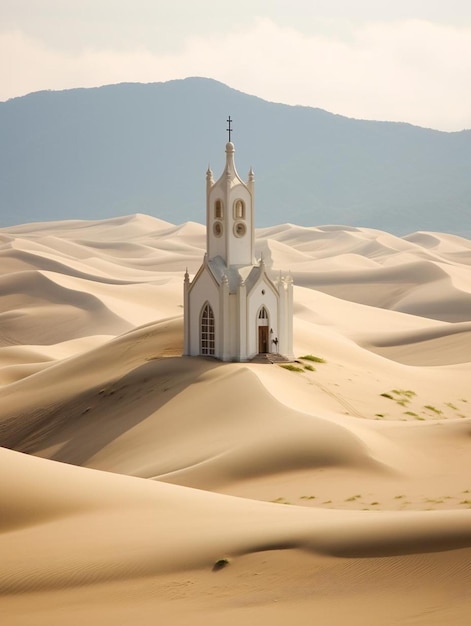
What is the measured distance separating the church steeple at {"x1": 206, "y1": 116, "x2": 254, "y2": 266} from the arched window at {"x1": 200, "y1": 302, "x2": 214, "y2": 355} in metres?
1.27

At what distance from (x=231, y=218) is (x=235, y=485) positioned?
11.2 meters

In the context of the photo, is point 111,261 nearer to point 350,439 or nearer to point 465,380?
point 465,380

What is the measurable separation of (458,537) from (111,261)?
349 ft

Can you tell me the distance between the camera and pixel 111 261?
385ft

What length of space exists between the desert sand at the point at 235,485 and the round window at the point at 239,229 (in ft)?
11.0

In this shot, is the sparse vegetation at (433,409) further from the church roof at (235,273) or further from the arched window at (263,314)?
the church roof at (235,273)

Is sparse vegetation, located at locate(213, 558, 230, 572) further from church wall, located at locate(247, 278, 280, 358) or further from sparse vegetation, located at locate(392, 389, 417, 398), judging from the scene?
sparse vegetation, located at locate(392, 389, 417, 398)

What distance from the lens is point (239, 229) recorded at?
31.8 metres

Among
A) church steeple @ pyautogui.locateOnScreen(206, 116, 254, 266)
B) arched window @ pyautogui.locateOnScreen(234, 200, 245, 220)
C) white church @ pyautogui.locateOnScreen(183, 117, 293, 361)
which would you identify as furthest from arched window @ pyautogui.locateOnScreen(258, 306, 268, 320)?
arched window @ pyautogui.locateOnScreen(234, 200, 245, 220)

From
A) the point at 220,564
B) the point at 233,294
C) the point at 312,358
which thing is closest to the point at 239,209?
the point at 233,294

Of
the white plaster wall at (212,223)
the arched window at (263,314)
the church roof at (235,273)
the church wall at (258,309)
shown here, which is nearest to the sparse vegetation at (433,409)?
the church wall at (258,309)

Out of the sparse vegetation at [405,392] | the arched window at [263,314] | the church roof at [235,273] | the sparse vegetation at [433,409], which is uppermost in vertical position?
the church roof at [235,273]

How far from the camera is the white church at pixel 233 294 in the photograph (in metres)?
30.9

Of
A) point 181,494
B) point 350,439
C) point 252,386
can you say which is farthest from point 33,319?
point 181,494
